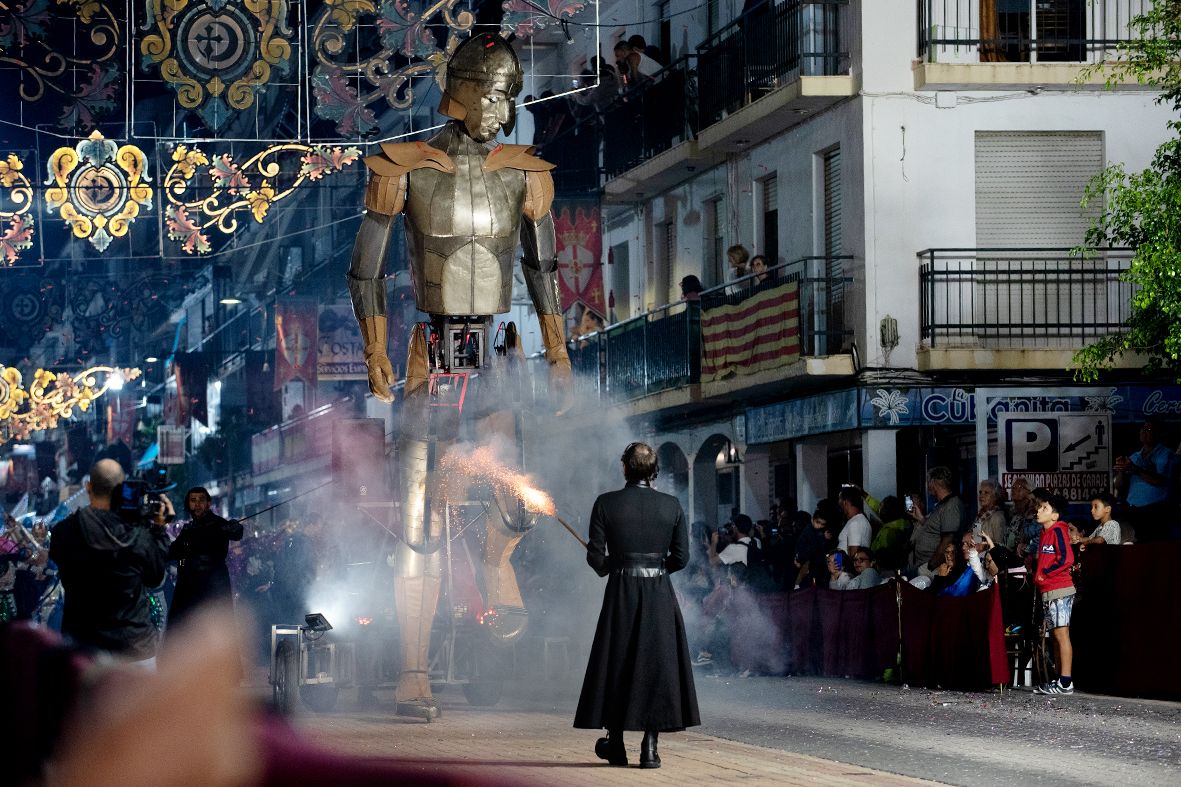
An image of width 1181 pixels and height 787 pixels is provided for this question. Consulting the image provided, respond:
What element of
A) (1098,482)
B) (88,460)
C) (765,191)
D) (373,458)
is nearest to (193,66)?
(373,458)

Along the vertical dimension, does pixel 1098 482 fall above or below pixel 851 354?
below

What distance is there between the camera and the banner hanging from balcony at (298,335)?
38.8 metres

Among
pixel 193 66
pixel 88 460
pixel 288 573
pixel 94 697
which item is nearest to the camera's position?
pixel 94 697

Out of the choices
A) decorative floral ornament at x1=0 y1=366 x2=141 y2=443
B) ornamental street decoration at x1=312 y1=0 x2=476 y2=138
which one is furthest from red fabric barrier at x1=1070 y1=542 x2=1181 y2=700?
decorative floral ornament at x1=0 y1=366 x2=141 y2=443

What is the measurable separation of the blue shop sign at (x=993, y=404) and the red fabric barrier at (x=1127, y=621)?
21.4 ft

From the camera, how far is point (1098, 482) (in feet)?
75.4

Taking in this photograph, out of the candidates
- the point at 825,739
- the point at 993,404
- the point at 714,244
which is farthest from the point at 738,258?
the point at 825,739

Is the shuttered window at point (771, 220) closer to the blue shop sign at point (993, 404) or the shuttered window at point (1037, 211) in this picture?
the shuttered window at point (1037, 211)

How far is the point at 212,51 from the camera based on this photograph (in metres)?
18.5

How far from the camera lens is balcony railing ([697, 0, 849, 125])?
92.0 ft

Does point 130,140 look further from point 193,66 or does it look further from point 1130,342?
point 1130,342

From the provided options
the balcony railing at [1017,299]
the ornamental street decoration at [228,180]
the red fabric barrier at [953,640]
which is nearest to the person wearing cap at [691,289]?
the balcony railing at [1017,299]

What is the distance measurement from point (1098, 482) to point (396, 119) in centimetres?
2961

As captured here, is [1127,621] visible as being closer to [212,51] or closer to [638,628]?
[638,628]
